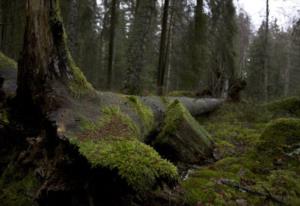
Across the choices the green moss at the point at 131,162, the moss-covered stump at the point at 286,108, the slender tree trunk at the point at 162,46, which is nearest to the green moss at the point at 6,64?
the green moss at the point at 131,162

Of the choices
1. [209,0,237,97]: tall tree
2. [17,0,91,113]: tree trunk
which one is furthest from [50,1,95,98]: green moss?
[209,0,237,97]: tall tree

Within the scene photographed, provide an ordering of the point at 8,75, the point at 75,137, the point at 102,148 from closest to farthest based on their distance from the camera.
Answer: the point at 102,148 < the point at 75,137 < the point at 8,75

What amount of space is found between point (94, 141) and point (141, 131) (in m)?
1.59

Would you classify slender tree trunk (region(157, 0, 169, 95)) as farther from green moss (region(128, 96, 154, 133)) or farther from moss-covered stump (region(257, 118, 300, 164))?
moss-covered stump (region(257, 118, 300, 164))

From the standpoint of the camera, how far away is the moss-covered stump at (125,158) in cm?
277

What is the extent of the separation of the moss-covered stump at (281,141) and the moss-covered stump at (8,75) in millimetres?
4080

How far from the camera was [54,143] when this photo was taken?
3.47 m

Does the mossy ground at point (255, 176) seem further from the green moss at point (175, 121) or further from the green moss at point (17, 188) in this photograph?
the green moss at point (17, 188)

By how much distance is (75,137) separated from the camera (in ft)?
10.5

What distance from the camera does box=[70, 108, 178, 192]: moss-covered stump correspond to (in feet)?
9.10

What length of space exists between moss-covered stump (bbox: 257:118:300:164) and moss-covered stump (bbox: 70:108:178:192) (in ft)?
7.84

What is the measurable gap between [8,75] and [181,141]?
3.28 meters

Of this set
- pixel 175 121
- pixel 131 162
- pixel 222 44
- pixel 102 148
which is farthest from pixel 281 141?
pixel 222 44

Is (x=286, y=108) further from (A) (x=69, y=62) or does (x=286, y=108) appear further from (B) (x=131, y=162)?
(B) (x=131, y=162)
